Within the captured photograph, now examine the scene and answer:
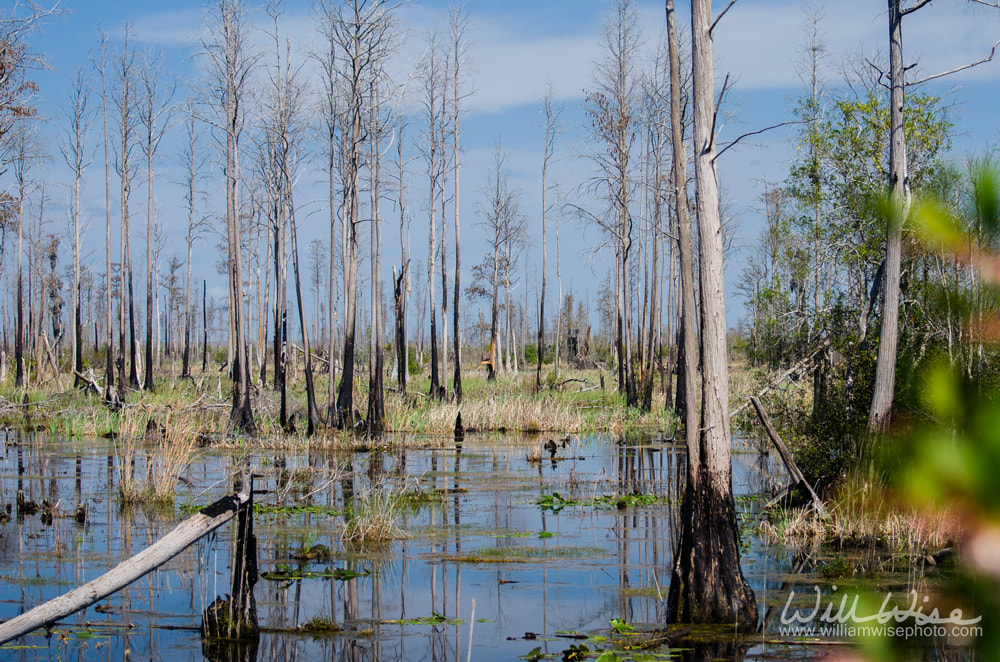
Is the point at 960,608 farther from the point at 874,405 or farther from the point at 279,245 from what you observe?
the point at 279,245

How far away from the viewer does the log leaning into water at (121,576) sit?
4.29 meters

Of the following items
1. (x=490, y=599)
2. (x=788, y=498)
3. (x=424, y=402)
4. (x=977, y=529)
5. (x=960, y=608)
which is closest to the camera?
(x=977, y=529)

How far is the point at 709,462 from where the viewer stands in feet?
21.5

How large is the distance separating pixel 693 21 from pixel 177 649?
247 inches

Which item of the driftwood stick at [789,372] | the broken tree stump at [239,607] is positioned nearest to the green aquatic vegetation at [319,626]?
the broken tree stump at [239,607]

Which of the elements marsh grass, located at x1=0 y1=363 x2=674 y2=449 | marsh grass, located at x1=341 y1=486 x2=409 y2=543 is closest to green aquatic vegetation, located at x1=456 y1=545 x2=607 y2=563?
marsh grass, located at x1=341 y1=486 x2=409 y2=543

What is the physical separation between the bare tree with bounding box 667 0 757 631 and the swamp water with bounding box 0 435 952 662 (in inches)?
16.2

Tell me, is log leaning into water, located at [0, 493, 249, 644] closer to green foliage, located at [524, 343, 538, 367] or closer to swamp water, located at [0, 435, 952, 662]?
swamp water, located at [0, 435, 952, 662]

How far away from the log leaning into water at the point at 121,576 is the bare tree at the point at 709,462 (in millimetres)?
3417

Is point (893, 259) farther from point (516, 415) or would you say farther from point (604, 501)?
point (516, 415)

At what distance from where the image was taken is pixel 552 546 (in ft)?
32.4

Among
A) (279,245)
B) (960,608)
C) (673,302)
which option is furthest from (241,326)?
(960,608)

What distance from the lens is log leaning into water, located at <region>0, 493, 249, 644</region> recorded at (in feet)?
14.1

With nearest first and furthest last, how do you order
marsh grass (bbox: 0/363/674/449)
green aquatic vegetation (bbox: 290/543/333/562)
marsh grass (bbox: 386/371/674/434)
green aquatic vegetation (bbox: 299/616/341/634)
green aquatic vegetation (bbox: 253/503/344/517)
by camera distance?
green aquatic vegetation (bbox: 299/616/341/634) < green aquatic vegetation (bbox: 290/543/333/562) < green aquatic vegetation (bbox: 253/503/344/517) < marsh grass (bbox: 0/363/674/449) < marsh grass (bbox: 386/371/674/434)
